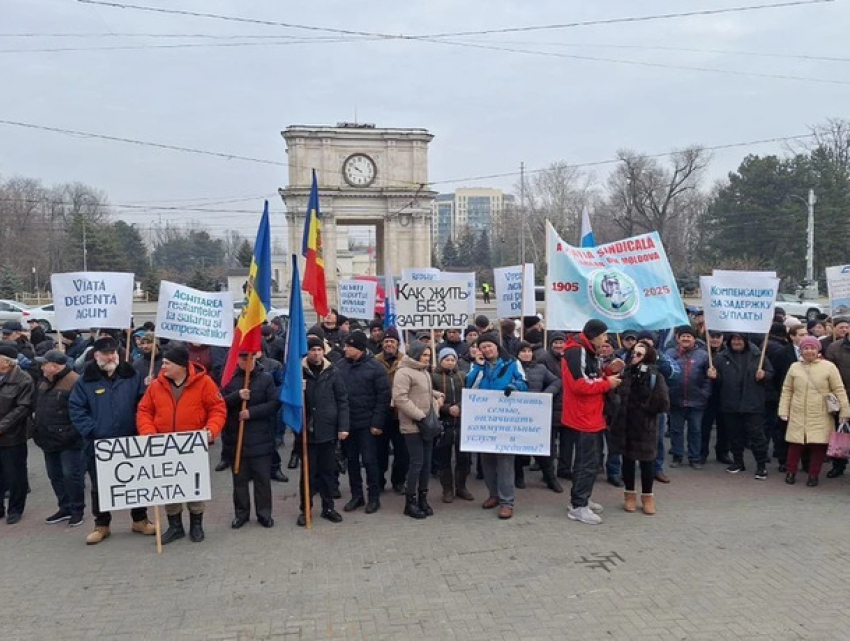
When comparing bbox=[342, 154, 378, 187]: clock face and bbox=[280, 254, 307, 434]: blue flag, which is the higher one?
bbox=[342, 154, 378, 187]: clock face

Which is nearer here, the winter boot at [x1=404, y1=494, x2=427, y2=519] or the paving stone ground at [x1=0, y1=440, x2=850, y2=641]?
the paving stone ground at [x1=0, y1=440, x2=850, y2=641]

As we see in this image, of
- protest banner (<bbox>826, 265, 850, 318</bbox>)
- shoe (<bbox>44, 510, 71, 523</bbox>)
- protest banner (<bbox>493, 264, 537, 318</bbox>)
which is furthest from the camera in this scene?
protest banner (<bbox>493, 264, 537, 318</bbox>)

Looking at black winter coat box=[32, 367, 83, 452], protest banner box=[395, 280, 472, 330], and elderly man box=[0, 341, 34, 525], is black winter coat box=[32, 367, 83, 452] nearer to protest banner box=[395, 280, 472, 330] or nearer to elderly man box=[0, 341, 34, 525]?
elderly man box=[0, 341, 34, 525]

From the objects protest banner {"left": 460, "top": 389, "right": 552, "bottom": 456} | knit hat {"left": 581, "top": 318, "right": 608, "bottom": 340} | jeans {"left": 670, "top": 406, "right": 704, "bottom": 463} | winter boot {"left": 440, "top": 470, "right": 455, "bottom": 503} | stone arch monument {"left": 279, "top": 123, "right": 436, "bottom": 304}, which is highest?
stone arch monument {"left": 279, "top": 123, "right": 436, "bottom": 304}

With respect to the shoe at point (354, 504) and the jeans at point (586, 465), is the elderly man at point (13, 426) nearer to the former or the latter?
the shoe at point (354, 504)

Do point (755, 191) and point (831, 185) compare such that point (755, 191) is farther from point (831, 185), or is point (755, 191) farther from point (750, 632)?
point (750, 632)

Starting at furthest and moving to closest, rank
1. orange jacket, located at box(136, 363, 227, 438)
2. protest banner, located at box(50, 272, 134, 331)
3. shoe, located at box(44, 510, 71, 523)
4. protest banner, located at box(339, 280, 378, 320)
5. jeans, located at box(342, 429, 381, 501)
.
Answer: protest banner, located at box(339, 280, 378, 320) < protest banner, located at box(50, 272, 134, 331) < jeans, located at box(342, 429, 381, 501) < shoe, located at box(44, 510, 71, 523) < orange jacket, located at box(136, 363, 227, 438)

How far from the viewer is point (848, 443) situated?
7.93m

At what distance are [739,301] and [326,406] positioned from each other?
557cm

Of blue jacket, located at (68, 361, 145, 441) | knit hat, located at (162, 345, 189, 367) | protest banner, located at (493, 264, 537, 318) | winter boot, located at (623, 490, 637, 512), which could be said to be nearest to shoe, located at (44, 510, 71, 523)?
blue jacket, located at (68, 361, 145, 441)

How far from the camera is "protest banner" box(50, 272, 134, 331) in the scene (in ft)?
26.9

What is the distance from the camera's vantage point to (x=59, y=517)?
7.27 meters

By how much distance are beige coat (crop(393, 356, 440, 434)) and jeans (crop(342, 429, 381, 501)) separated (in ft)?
1.64

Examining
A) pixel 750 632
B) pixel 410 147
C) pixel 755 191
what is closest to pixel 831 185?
pixel 755 191
